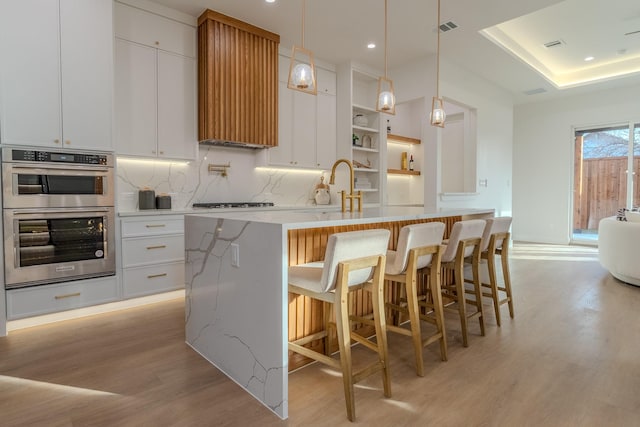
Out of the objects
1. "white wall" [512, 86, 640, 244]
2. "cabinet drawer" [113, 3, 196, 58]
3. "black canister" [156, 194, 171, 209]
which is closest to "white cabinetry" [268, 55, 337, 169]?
"cabinet drawer" [113, 3, 196, 58]

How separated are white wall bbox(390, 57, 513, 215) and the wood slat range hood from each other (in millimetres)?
2160

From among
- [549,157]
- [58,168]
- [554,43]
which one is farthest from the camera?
[549,157]

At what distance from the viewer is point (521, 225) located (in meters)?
8.00

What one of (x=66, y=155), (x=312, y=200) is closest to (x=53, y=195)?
(x=66, y=155)

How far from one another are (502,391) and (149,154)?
366cm

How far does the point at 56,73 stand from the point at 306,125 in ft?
9.56

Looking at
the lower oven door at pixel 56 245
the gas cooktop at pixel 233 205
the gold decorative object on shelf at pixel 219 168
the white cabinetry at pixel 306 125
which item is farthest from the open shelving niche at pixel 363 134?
the lower oven door at pixel 56 245

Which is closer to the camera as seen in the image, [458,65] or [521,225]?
[458,65]

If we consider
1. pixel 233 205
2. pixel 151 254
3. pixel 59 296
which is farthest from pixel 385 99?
pixel 59 296

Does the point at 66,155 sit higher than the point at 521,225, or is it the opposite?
the point at 66,155

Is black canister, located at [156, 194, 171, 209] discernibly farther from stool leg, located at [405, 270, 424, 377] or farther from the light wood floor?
stool leg, located at [405, 270, 424, 377]

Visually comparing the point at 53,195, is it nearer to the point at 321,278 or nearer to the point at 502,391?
the point at 321,278

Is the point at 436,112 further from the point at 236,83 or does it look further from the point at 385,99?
the point at 236,83

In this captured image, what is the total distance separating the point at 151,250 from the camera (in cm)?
348
